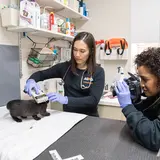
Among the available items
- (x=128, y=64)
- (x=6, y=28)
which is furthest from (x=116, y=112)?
(x=6, y=28)

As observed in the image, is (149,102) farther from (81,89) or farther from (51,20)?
(51,20)

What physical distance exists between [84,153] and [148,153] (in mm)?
265

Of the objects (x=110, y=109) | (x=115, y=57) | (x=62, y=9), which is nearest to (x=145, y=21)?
(x=115, y=57)

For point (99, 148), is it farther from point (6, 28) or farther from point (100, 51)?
point (100, 51)

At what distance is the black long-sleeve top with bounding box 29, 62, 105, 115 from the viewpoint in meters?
1.34

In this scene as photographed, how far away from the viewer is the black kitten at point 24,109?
3.69 ft

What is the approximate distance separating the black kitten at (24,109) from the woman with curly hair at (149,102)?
57cm

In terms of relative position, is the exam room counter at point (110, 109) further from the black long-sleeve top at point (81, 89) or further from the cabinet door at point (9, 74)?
the cabinet door at point (9, 74)

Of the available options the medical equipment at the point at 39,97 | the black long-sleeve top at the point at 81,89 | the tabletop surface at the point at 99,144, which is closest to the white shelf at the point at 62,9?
the black long-sleeve top at the point at 81,89

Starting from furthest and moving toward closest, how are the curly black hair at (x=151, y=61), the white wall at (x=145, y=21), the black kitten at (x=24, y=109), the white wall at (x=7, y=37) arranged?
the white wall at (x=145, y=21)
the white wall at (x=7, y=37)
the black kitten at (x=24, y=109)
the curly black hair at (x=151, y=61)

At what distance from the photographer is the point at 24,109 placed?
44.8 inches

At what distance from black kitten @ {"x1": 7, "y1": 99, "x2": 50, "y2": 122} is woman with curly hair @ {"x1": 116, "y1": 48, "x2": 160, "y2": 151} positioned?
0.57m

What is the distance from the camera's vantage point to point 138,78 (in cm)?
90

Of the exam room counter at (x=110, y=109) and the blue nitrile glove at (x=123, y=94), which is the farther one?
the exam room counter at (x=110, y=109)
